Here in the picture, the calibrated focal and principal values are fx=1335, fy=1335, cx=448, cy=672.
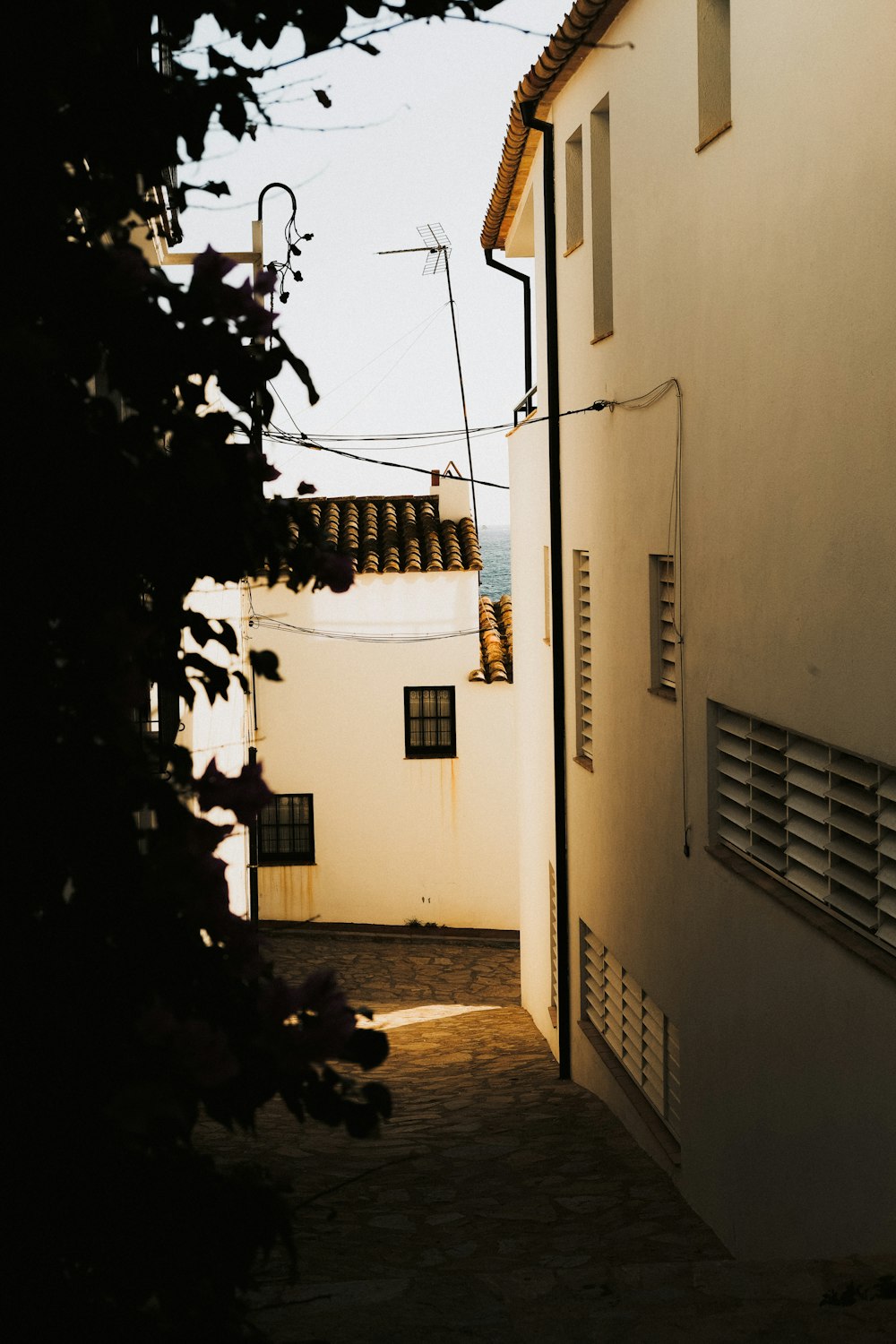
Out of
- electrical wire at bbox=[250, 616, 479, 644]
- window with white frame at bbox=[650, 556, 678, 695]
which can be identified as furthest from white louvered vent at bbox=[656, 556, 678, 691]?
electrical wire at bbox=[250, 616, 479, 644]

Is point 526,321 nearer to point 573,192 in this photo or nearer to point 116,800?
point 573,192

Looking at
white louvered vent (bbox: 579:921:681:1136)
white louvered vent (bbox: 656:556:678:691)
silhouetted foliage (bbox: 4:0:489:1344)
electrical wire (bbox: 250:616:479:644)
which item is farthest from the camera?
electrical wire (bbox: 250:616:479:644)

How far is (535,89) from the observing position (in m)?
11.5

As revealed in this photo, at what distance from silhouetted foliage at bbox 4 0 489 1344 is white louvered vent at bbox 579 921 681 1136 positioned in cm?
740

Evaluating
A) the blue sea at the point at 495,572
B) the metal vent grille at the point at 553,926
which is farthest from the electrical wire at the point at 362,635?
the blue sea at the point at 495,572

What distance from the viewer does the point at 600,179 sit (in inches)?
427

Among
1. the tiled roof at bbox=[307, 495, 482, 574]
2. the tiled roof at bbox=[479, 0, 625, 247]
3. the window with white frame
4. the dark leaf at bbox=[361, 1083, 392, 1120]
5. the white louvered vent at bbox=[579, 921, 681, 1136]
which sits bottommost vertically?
the white louvered vent at bbox=[579, 921, 681, 1136]

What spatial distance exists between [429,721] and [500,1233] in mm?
15412

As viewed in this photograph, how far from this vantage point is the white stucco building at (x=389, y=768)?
22.1 metres

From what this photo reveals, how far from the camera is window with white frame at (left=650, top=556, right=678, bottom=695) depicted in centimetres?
901

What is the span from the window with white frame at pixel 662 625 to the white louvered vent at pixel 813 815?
54.6 inches

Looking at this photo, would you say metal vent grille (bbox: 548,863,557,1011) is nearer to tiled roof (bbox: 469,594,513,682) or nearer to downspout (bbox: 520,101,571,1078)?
downspout (bbox: 520,101,571,1078)

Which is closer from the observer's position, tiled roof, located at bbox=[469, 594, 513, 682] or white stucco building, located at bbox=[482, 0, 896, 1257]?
white stucco building, located at bbox=[482, 0, 896, 1257]

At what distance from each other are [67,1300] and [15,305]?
1497mm
